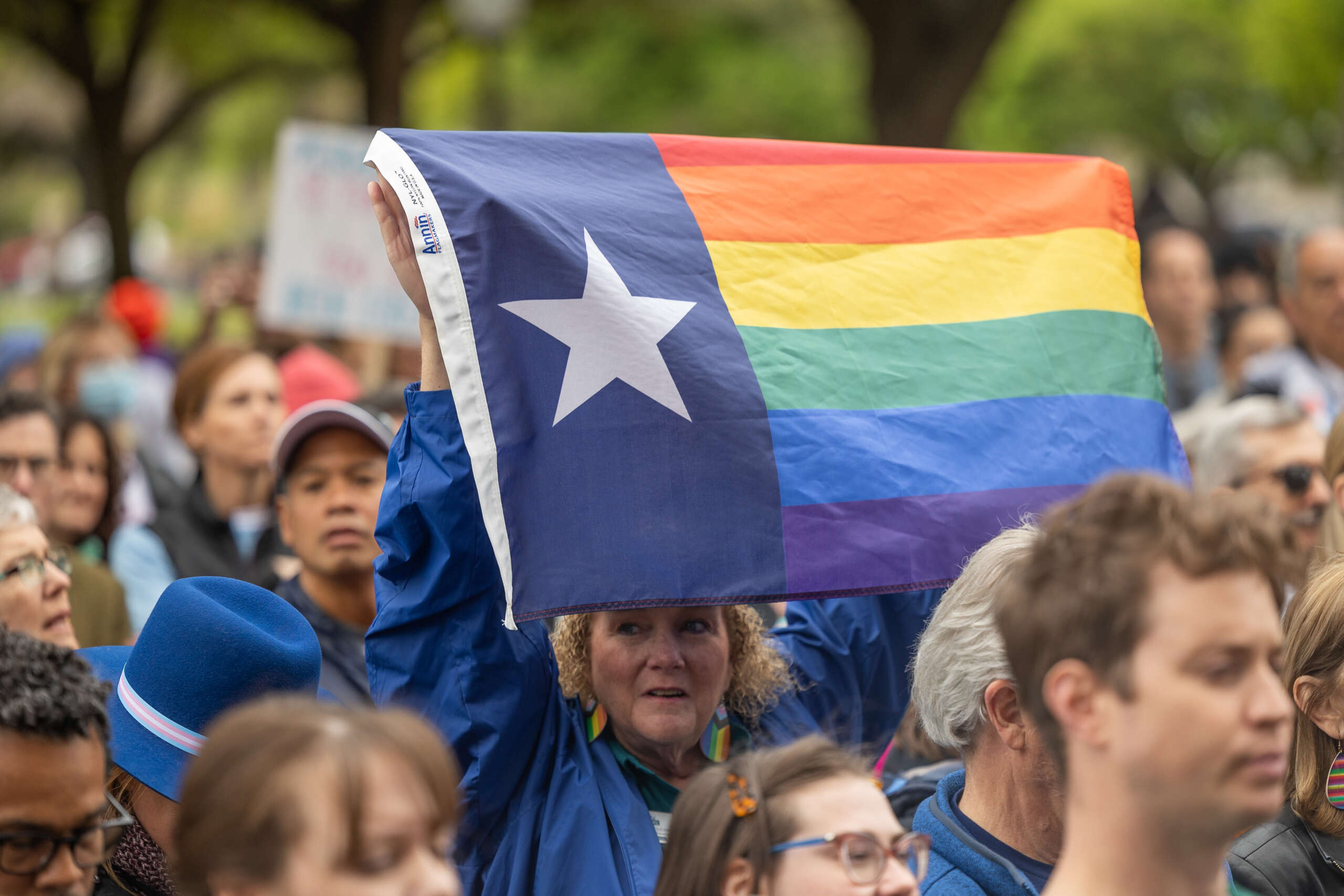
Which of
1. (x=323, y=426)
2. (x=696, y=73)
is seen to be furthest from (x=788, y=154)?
→ (x=696, y=73)

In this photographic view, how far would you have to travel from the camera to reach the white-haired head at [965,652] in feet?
9.13

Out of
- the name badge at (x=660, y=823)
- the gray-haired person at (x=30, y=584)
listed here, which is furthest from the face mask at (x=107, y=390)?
the name badge at (x=660, y=823)

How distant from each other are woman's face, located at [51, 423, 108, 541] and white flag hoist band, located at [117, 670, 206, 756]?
277cm

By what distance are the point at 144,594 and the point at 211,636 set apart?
106 inches

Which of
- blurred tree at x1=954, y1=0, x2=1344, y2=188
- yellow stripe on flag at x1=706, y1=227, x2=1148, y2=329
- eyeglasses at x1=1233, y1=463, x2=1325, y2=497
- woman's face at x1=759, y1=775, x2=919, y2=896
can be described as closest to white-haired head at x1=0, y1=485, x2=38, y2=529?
yellow stripe on flag at x1=706, y1=227, x2=1148, y2=329

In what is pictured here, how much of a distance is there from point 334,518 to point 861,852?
2.53m

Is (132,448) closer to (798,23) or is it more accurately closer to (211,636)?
(211,636)

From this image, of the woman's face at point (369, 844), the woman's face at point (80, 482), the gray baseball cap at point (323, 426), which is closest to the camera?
the woman's face at point (369, 844)

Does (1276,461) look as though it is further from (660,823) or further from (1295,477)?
(660,823)

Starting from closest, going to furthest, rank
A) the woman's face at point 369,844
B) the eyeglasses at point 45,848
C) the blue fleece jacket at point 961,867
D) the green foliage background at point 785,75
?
1. the woman's face at point 369,844
2. the eyeglasses at point 45,848
3. the blue fleece jacket at point 961,867
4. the green foliage background at point 785,75

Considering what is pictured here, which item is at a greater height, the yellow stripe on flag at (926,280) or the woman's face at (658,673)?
the yellow stripe on flag at (926,280)

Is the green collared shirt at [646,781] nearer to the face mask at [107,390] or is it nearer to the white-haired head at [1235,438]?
the white-haired head at [1235,438]

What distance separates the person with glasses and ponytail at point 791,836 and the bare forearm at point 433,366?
109 cm

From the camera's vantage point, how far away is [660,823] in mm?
3053
